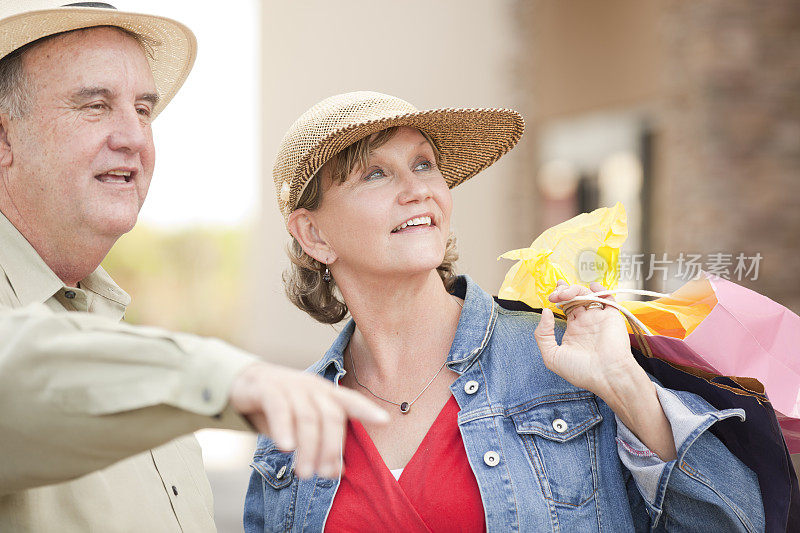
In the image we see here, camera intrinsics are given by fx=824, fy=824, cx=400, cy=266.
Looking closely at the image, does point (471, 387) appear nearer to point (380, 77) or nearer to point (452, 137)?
point (452, 137)

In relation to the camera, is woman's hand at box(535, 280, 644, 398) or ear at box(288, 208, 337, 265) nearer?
woman's hand at box(535, 280, 644, 398)

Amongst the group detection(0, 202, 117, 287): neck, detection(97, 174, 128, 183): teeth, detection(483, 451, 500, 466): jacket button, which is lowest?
detection(483, 451, 500, 466): jacket button

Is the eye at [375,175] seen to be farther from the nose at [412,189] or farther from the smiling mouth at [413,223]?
the smiling mouth at [413,223]

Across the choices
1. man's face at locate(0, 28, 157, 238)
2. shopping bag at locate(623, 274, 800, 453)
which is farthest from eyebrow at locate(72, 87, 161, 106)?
shopping bag at locate(623, 274, 800, 453)

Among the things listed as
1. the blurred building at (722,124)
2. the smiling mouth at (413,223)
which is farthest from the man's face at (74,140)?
the blurred building at (722,124)

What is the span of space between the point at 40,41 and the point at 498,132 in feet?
4.50

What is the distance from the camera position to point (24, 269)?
6.20 ft

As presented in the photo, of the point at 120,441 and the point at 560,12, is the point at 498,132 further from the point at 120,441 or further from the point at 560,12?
the point at 560,12

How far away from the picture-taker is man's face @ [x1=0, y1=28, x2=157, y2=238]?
1919 millimetres

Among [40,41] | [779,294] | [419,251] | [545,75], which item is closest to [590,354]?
[419,251]

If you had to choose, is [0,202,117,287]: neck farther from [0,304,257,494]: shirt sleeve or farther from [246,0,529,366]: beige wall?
[246,0,529,366]: beige wall

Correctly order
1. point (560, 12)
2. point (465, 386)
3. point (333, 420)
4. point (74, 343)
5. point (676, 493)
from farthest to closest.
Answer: point (560, 12) → point (465, 386) → point (676, 493) → point (74, 343) → point (333, 420)

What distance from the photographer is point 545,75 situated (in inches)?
318
